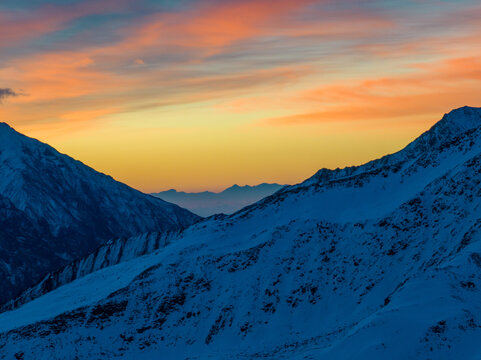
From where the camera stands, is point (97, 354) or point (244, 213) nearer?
point (97, 354)

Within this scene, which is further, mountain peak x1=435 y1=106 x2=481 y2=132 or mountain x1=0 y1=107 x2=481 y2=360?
mountain peak x1=435 y1=106 x2=481 y2=132

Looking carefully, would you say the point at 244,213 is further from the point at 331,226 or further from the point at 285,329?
the point at 285,329

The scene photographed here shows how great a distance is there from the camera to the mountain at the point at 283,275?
85.1 metres

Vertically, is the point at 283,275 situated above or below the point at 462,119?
below

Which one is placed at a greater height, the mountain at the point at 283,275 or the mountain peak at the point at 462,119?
the mountain peak at the point at 462,119

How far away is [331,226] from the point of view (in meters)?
104

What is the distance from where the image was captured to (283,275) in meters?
96.8

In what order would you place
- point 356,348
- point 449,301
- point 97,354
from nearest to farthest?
1. point 356,348
2. point 449,301
3. point 97,354

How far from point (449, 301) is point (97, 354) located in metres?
45.5

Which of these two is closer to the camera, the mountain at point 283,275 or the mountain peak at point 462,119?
the mountain at point 283,275

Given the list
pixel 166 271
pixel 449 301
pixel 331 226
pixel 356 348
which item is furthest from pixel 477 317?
pixel 166 271

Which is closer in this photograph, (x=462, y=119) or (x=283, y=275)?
(x=283, y=275)

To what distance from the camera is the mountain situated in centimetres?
8512

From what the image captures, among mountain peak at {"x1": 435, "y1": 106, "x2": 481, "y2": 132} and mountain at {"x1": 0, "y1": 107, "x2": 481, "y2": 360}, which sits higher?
mountain peak at {"x1": 435, "y1": 106, "x2": 481, "y2": 132}
